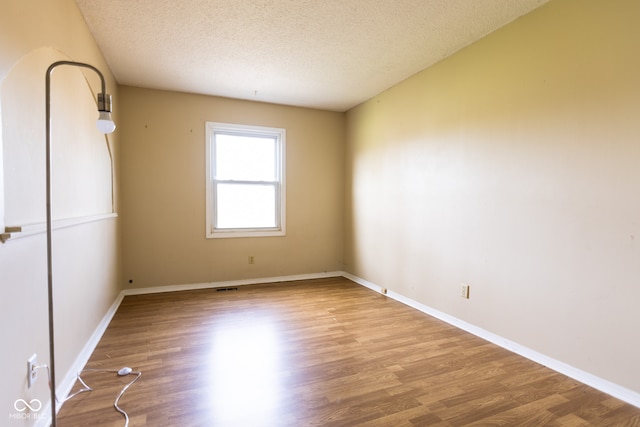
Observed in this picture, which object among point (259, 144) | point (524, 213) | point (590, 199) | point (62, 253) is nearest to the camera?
point (62, 253)

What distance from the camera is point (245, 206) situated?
4.25 metres

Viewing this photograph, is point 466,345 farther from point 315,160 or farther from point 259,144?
point 259,144

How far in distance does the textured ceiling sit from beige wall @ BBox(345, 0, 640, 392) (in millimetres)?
334

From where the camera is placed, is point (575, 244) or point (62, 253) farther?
point (575, 244)

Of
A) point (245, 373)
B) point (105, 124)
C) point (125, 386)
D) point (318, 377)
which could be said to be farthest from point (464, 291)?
point (105, 124)

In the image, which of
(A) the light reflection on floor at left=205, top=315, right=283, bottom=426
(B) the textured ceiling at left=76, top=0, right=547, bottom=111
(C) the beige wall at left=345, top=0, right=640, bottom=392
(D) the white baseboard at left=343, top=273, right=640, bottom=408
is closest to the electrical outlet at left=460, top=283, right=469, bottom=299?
(C) the beige wall at left=345, top=0, right=640, bottom=392

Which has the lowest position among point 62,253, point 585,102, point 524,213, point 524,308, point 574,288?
point 524,308

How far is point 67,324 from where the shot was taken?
72.7 inches

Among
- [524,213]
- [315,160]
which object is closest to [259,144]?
[315,160]

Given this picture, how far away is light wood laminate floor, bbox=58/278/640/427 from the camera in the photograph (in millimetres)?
1609

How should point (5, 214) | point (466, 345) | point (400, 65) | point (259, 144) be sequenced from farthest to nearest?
point (259, 144)
point (400, 65)
point (466, 345)
point (5, 214)

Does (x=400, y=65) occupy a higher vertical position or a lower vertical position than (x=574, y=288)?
higher

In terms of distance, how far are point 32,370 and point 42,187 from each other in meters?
0.84

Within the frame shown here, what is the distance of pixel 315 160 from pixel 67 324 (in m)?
3.37
